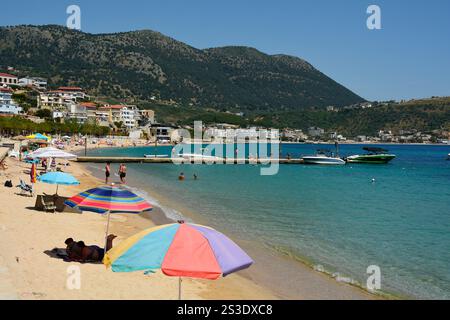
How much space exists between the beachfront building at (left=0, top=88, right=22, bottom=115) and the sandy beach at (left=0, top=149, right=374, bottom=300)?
10421cm

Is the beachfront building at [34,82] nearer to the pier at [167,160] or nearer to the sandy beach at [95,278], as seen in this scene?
the pier at [167,160]

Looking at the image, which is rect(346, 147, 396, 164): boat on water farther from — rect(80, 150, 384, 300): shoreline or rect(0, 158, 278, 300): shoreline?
rect(0, 158, 278, 300): shoreline

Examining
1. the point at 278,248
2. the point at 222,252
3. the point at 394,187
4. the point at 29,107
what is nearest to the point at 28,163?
the point at 278,248

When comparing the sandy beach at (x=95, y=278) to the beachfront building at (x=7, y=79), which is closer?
the sandy beach at (x=95, y=278)

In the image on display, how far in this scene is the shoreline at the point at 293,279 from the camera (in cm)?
1198

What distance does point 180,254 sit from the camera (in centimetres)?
658

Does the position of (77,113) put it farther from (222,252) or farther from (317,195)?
(222,252)

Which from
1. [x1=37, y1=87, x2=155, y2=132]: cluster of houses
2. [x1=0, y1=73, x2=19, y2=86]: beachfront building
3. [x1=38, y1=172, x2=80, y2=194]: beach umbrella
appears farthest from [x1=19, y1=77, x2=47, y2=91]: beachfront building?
[x1=38, y1=172, x2=80, y2=194]: beach umbrella

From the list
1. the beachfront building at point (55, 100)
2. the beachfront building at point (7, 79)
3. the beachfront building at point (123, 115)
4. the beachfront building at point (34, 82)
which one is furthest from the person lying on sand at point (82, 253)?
the beachfront building at point (34, 82)

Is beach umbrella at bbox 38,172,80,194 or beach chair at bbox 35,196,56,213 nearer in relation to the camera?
beach umbrella at bbox 38,172,80,194

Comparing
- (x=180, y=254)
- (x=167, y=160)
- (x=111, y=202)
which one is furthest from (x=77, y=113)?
(x=180, y=254)

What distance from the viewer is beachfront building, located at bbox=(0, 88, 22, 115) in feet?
365

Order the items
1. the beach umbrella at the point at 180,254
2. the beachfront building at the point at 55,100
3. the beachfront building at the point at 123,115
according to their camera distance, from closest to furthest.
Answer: the beach umbrella at the point at 180,254 → the beachfront building at the point at 55,100 → the beachfront building at the point at 123,115
